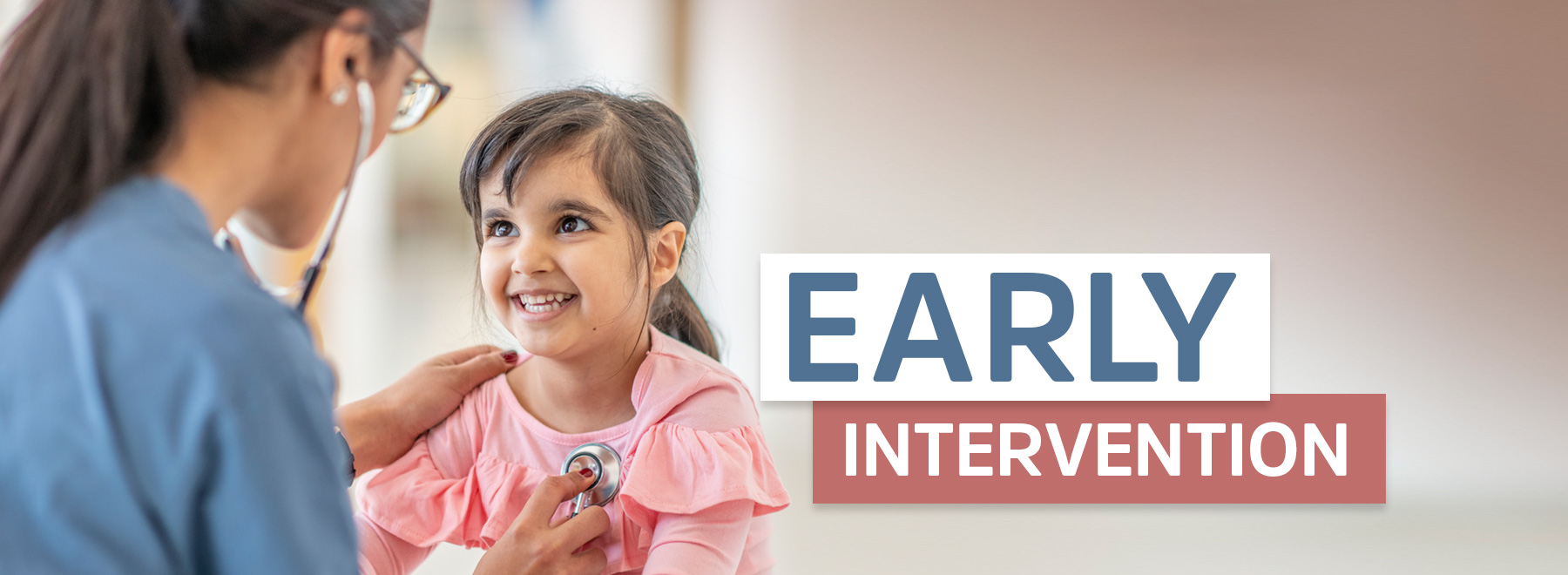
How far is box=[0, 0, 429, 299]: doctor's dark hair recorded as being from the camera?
1.64 feet

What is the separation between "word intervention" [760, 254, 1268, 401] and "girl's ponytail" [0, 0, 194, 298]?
1315 mm

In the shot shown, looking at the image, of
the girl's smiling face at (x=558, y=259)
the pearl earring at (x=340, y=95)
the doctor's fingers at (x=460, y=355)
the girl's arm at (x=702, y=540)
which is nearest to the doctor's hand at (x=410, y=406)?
the doctor's fingers at (x=460, y=355)

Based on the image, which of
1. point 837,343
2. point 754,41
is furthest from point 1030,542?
point 754,41

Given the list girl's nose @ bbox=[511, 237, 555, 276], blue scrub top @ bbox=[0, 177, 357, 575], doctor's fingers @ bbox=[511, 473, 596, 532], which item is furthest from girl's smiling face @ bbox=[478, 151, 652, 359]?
blue scrub top @ bbox=[0, 177, 357, 575]

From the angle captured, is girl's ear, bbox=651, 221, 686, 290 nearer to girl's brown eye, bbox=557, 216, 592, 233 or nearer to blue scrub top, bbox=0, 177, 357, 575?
girl's brown eye, bbox=557, 216, 592, 233

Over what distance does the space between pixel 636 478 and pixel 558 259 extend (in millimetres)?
192

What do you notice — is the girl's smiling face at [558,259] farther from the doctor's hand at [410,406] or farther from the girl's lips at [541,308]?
the doctor's hand at [410,406]

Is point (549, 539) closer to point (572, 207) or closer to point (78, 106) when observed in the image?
point (572, 207)

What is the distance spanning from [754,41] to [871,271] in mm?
436

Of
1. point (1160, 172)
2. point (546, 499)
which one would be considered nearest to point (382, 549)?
point (546, 499)

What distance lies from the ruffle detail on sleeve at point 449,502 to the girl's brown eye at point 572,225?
219mm

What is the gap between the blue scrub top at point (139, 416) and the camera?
46 centimetres

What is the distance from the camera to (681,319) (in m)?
1.15

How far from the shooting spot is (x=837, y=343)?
1808 mm
